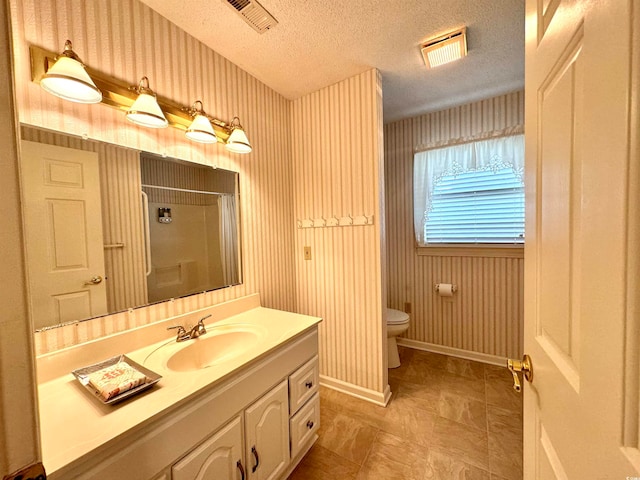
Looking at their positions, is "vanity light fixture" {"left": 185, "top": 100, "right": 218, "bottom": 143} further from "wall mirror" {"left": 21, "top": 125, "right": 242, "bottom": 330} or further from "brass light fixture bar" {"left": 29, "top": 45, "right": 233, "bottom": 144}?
"wall mirror" {"left": 21, "top": 125, "right": 242, "bottom": 330}

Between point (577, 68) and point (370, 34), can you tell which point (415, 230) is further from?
point (577, 68)

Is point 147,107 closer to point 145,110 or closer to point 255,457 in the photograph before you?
point 145,110

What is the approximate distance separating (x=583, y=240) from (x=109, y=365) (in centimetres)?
141

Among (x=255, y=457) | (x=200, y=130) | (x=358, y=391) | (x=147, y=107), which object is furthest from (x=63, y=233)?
(x=358, y=391)

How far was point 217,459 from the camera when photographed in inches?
35.3

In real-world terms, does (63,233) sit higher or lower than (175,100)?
lower

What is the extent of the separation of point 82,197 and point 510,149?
9.69 ft

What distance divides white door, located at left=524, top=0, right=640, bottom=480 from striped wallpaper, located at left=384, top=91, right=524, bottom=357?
1948 mm

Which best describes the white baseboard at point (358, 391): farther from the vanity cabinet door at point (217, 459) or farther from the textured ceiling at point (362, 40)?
the textured ceiling at point (362, 40)

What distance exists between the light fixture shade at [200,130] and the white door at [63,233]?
0.44 m

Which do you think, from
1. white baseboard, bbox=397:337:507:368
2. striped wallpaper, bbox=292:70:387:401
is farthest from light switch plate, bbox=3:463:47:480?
white baseboard, bbox=397:337:507:368

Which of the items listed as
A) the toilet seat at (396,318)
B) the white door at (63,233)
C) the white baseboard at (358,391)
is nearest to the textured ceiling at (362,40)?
the white door at (63,233)

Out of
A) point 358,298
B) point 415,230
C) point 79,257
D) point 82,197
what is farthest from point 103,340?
Answer: point 415,230

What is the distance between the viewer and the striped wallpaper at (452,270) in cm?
223
